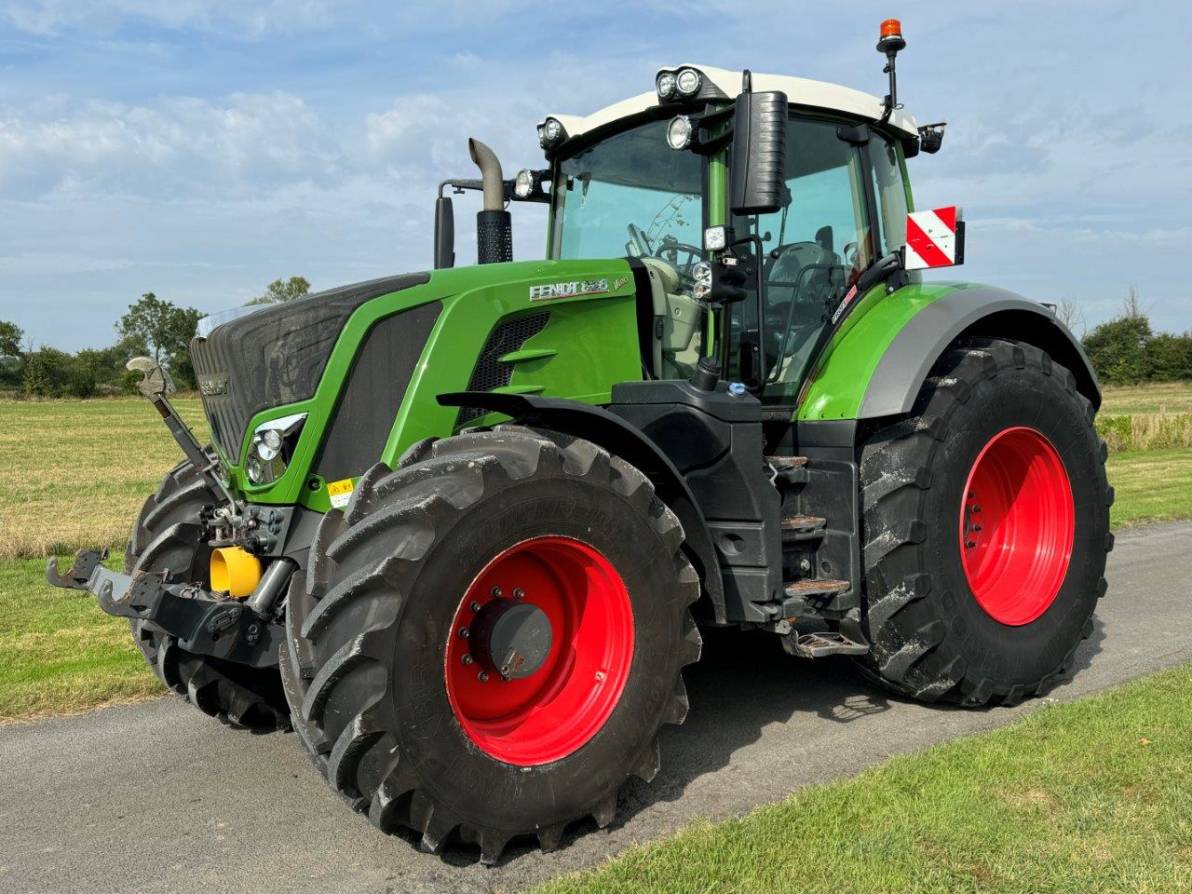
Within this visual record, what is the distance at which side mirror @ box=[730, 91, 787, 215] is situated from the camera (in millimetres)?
3842

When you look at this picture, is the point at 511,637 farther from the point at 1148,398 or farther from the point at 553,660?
the point at 1148,398

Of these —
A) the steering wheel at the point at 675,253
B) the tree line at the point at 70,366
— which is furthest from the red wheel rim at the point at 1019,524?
the tree line at the point at 70,366

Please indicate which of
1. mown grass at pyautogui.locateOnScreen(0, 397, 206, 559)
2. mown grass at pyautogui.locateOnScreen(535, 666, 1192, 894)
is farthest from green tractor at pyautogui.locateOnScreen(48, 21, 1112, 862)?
mown grass at pyautogui.locateOnScreen(0, 397, 206, 559)

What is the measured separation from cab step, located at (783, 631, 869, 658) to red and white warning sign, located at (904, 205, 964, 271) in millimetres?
1933

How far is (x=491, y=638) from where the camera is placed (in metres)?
3.42

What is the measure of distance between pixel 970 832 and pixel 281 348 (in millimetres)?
2824

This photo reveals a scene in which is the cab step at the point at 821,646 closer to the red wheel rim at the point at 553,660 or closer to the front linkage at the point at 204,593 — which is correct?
the red wheel rim at the point at 553,660

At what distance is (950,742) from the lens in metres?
4.29

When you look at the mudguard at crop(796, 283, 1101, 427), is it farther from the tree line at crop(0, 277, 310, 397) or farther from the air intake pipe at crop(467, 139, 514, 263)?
the tree line at crop(0, 277, 310, 397)

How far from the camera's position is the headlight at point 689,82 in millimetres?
4273


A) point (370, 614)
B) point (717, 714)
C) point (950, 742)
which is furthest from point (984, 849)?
point (370, 614)

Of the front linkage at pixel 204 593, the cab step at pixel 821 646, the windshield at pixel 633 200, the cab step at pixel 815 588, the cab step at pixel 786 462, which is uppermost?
the windshield at pixel 633 200

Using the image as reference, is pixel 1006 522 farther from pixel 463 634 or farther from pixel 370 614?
pixel 370 614

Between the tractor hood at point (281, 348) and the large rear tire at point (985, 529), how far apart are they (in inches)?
87.0
